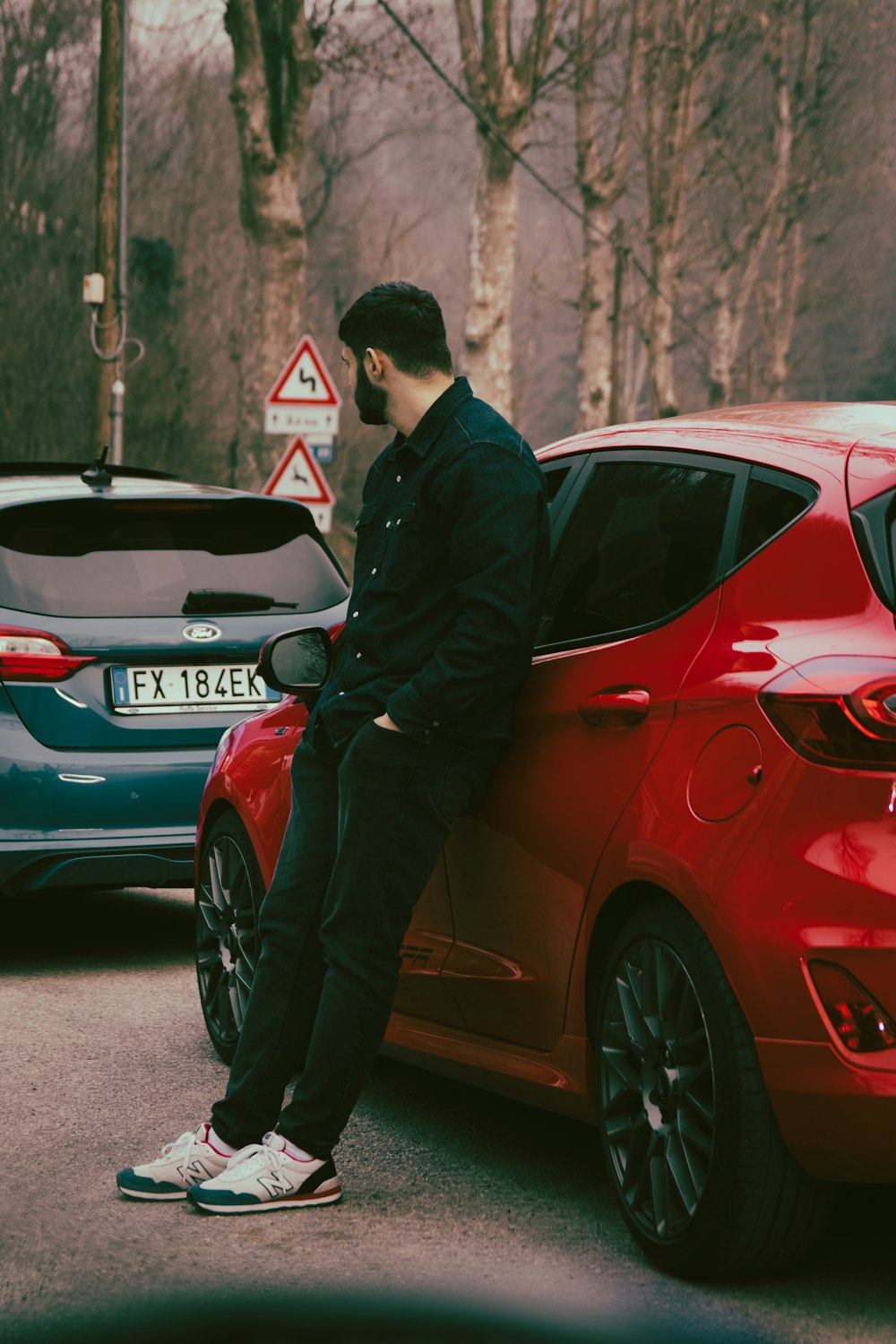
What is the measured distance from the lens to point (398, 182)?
61.1m

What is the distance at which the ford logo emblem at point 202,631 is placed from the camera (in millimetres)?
6918

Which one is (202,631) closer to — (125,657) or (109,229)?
(125,657)

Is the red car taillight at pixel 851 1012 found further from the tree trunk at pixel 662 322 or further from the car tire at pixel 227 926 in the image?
the tree trunk at pixel 662 322

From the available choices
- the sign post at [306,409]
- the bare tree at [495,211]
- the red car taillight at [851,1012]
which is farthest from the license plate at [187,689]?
the bare tree at [495,211]

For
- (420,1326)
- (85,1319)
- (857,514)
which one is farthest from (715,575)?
(420,1326)

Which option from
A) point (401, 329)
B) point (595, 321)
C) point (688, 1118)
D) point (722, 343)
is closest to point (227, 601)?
point (401, 329)

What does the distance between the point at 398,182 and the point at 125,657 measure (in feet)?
184

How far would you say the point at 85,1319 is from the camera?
140 inches

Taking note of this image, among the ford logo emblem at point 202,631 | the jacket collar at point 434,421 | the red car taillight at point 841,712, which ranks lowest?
the ford logo emblem at point 202,631

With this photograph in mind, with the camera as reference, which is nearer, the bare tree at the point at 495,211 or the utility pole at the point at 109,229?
the utility pole at the point at 109,229

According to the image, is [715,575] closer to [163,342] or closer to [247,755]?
[247,755]

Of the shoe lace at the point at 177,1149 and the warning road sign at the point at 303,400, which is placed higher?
the warning road sign at the point at 303,400

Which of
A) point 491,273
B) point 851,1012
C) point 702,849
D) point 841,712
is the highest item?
point 491,273

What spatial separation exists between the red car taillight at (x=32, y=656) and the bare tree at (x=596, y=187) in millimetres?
27711
